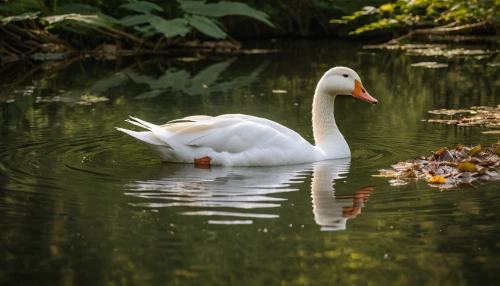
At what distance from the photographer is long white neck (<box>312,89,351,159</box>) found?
27.9 feet

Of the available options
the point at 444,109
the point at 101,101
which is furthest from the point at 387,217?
the point at 101,101

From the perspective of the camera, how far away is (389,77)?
15.8m

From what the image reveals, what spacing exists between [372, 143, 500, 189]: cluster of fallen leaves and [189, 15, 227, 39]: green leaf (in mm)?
11013

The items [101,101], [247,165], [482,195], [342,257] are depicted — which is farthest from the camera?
[101,101]

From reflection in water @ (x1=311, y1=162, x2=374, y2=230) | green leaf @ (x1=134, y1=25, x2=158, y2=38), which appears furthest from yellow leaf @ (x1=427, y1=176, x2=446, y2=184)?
green leaf @ (x1=134, y1=25, x2=158, y2=38)

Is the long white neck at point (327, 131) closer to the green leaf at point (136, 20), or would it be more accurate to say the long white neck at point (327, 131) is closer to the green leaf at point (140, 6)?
the green leaf at point (136, 20)

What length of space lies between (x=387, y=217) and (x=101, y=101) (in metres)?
7.46

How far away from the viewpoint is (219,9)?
1981 centimetres

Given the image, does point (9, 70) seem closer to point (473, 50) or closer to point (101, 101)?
point (101, 101)

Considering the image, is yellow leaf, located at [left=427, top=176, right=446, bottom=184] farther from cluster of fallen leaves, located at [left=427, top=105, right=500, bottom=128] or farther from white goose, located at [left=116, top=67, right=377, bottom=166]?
cluster of fallen leaves, located at [left=427, top=105, right=500, bottom=128]

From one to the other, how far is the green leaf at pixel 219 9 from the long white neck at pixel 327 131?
35.0 feet

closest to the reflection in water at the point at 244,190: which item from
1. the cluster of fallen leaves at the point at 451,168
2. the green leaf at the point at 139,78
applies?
the cluster of fallen leaves at the point at 451,168

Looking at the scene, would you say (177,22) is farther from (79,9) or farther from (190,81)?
(190,81)

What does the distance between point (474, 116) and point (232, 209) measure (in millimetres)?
5104
